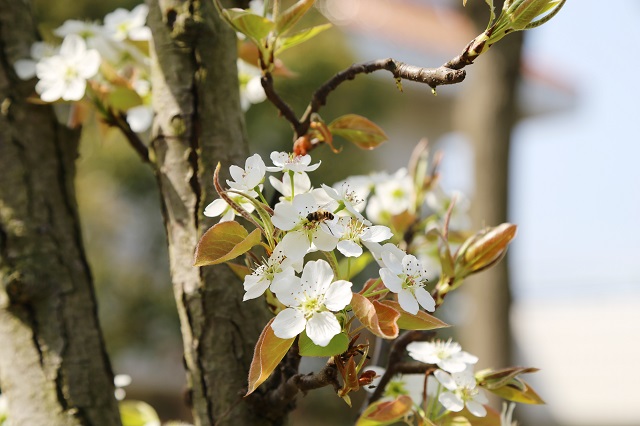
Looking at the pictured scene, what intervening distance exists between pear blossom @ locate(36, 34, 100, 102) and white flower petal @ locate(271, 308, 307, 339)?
0.48 m

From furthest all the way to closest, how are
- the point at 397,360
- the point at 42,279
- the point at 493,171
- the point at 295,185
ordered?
1. the point at 493,171
2. the point at 42,279
3. the point at 397,360
4. the point at 295,185

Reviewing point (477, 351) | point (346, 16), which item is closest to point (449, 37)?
point (346, 16)

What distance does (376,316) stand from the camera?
60cm

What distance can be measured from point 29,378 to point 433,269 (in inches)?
20.7

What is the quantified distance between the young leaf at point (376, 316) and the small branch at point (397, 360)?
0.17 metres

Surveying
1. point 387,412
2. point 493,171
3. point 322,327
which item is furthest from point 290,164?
point 493,171

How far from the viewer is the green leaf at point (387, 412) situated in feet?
2.34

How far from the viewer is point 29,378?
36.1 inches

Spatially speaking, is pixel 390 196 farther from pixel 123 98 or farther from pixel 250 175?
pixel 250 175

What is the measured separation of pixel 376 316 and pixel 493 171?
93.4 inches

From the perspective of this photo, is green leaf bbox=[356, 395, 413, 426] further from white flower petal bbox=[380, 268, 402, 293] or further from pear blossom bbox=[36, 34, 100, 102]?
pear blossom bbox=[36, 34, 100, 102]

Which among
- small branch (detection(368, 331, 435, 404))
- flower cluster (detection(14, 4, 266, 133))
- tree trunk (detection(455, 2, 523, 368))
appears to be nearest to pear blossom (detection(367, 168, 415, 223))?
flower cluster (detection(14, 4, 266, 133))

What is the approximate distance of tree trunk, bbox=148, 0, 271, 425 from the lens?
2.72ft

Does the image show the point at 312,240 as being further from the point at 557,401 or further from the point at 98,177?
the point at 557,401
